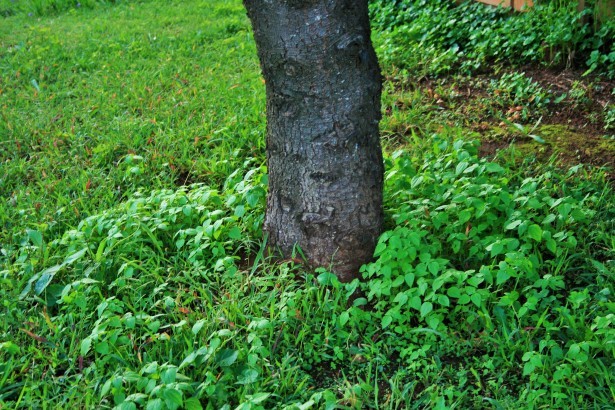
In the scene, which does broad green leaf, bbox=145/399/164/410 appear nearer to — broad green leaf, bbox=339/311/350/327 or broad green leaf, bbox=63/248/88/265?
broad green leaf, bbox=339/311/350/327

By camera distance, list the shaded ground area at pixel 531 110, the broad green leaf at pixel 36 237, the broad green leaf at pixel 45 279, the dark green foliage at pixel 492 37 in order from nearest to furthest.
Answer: the broad green leaf at pixel 45 279
the broad green leaf at pixel 36 237
the shaded ground area at pixel 531 110
the dark green foliage at pixel 492 37

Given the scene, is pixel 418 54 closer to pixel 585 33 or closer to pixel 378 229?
pixel 585 33

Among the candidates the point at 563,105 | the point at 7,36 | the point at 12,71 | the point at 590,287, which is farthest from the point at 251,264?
the point at 7,36

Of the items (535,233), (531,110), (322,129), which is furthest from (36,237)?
(531,110)

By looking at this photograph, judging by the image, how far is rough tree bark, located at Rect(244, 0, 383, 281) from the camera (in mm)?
2811

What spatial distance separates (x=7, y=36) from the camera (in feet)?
24.7

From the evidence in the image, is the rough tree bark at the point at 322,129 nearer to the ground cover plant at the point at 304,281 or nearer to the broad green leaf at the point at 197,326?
the ground cover plant at the point at 304,281

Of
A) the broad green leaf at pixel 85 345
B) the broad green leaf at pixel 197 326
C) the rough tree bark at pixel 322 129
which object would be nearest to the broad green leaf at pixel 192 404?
the broad green leaf at pixel 197 326

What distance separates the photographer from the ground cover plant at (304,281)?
2572 millimetres

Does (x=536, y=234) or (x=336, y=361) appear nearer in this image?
(x=336, y=361)

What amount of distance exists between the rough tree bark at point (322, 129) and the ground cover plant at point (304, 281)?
145 millimetres

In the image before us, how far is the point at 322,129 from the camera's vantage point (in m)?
2.95

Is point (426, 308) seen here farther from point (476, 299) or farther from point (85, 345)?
point (85, 345)

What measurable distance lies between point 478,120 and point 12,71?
4304 millimetres
